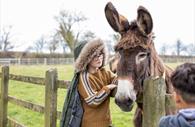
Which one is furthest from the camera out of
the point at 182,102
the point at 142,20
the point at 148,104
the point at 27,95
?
the point at 27,95

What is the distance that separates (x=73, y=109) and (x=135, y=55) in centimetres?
84

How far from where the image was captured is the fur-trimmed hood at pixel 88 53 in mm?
3723

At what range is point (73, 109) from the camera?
3.69 m

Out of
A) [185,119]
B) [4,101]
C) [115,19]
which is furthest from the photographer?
[4,101]

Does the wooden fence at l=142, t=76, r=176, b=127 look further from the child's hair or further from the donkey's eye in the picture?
the child's hair

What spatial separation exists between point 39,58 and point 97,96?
50217mm

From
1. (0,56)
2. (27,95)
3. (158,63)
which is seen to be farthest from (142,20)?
(0,56)

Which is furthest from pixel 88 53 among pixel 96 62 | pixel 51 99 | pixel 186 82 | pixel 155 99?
pixel 186 82

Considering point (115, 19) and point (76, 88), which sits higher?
point (115, 19)

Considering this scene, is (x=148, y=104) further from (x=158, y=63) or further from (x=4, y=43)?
(x=4, y=43)

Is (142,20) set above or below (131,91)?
above

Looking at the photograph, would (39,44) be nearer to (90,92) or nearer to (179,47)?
(179,47)

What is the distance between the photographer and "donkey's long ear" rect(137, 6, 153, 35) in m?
3.38

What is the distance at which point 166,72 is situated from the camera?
371 cm
